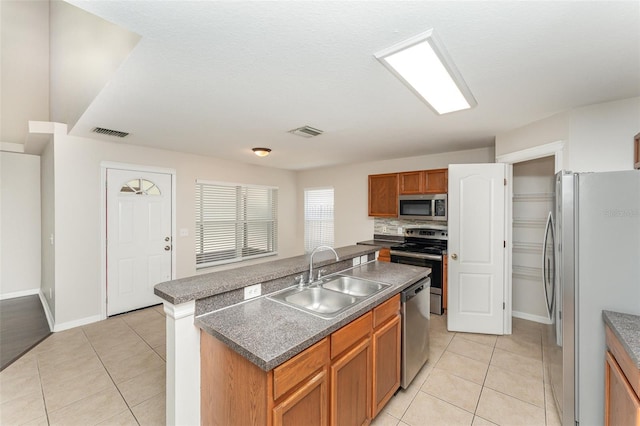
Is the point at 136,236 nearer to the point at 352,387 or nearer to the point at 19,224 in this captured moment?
the point at 19,224

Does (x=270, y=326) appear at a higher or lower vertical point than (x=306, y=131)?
lower

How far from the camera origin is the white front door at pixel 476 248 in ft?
10.6

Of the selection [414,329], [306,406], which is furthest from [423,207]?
[306,406]

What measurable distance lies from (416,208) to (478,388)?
2.66m

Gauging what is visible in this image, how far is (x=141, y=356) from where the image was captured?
2756 mm

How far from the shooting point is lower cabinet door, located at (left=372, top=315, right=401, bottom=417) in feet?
6.08

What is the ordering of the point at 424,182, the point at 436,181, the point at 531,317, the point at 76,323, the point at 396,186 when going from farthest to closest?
the point at 396,186 < the point at 424,182 < the point at 436,181 < the point at 531,317 < the point at 76,323

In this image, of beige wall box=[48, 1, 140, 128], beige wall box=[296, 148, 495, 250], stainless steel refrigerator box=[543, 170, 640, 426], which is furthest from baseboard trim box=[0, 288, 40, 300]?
stainless steel refrigerator box=[543, 170, 640, 426]

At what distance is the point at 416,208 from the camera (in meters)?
4.41

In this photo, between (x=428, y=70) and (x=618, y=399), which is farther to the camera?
(x=428, y=70)

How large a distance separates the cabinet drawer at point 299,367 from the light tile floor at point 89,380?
140cm

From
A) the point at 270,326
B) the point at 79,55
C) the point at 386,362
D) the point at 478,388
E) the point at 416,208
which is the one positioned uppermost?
the point at 79,55

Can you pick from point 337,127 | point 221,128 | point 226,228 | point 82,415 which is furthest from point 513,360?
point 226,228

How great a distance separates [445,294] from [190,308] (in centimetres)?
351
